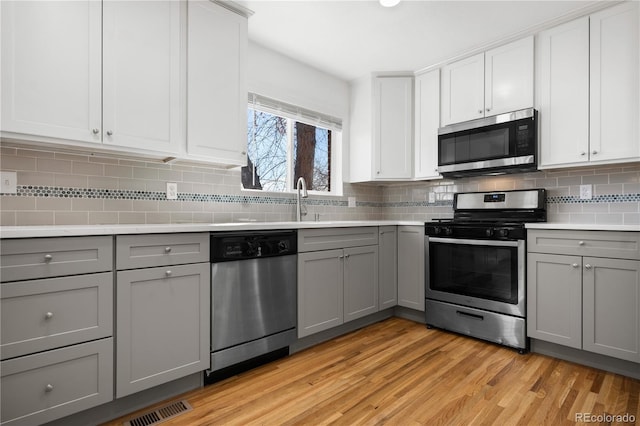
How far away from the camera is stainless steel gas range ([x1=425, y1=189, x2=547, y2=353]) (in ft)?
8.71

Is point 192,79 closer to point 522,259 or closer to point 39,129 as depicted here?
point 39,129

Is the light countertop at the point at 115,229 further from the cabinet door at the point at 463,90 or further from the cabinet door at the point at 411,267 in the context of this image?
the cabinet door at the point at 463,90

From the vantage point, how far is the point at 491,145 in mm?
2992

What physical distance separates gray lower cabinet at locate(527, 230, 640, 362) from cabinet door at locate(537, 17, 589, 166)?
67 centimetres

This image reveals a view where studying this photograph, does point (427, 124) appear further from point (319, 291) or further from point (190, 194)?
point (190, 194)

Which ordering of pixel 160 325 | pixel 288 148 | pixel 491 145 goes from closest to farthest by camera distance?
pixel 160 325 → pixel 491 145 → pixel 288 148

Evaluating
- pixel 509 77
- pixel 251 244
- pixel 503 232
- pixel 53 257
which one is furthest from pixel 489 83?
pixel 53 257

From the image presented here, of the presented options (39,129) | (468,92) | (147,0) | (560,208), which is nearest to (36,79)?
(39,129)

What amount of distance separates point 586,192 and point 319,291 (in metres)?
2.26

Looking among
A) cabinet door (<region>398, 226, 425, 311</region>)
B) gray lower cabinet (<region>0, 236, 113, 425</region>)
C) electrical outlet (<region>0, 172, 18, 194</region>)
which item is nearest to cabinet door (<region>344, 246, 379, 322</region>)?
cabinet door (<region>398, 226, 425, 311</region>)

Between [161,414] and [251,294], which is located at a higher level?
[251,294]

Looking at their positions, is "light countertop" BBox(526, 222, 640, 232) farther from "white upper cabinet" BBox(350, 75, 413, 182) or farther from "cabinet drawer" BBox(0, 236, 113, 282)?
"cabinet drawer" BBox(0, 236, 113, 282)

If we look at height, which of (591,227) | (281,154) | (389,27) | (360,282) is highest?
(389,27)

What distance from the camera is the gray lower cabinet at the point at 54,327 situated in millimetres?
1433
